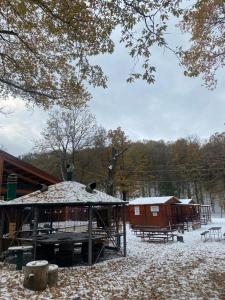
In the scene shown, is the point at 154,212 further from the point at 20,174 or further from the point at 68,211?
the point at 20,174

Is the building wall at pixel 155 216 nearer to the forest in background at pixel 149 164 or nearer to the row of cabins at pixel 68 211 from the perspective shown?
the row of cabins at pixel 68 211

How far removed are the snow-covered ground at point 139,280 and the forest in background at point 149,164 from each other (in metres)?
19.4

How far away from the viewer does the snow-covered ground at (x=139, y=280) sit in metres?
7.97

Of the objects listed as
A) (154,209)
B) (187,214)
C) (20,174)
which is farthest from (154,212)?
(20,174)

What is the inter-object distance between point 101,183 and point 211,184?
1885 centimetres

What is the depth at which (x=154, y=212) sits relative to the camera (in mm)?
29016

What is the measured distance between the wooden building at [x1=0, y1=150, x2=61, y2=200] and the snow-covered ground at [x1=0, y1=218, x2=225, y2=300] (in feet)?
27.3

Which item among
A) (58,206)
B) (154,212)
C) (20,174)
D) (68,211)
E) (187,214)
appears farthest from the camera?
(187,214)

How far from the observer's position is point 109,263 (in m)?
12.4

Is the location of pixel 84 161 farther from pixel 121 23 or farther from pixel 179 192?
pixel 121 23

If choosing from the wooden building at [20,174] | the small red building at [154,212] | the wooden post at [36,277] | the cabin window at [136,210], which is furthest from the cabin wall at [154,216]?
the wooden post at [36,277]

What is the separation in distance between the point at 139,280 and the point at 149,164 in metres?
44.1

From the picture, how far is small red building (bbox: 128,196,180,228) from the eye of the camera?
28427 mm

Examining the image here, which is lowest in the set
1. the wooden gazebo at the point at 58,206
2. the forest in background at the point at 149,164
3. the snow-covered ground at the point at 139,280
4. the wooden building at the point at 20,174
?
the snow-covered ground at the point at 139,280
